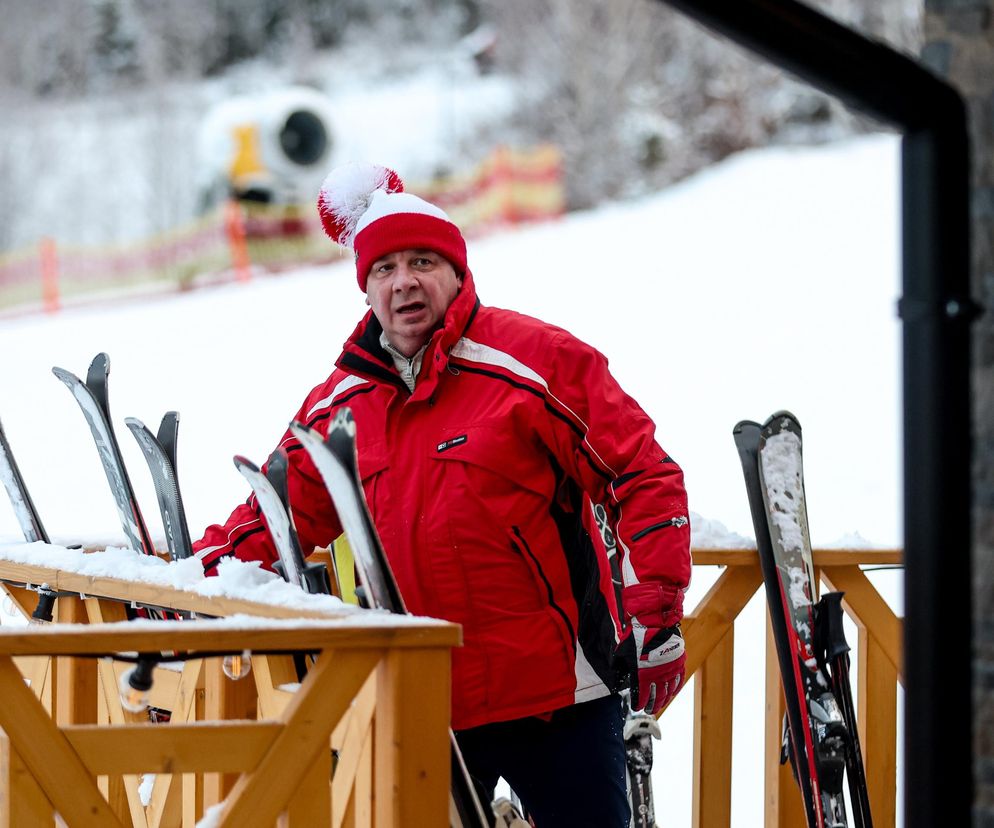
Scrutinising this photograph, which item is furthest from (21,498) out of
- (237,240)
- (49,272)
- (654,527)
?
(237,240)

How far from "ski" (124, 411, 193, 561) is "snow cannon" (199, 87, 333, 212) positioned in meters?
17.0

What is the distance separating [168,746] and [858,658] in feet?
6.57

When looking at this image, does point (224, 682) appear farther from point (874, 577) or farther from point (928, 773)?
point (874, 577)

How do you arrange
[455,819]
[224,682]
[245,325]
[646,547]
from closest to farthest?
1. [455,819]
2. [646,547]
3. [224,682]
4. [245,325]

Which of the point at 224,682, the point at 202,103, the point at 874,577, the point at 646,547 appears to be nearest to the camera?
the point at 646,547

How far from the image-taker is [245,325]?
15.7 metres

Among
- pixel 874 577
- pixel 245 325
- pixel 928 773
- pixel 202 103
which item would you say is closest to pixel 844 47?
pixel 928 773

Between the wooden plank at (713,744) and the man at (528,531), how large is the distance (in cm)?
81

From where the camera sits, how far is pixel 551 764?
263 centimetres

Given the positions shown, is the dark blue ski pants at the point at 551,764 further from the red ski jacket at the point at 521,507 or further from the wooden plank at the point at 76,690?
the wooden plank at the point at 76,690

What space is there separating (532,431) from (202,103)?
82.2ft

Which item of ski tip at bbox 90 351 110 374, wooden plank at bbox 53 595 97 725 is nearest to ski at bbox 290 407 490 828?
wooden plank at bbox 53 595 97 725

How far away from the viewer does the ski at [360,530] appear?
223 centimetres

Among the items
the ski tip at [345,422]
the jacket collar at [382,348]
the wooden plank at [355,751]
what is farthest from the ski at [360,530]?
the jacket collar at [382,348]
